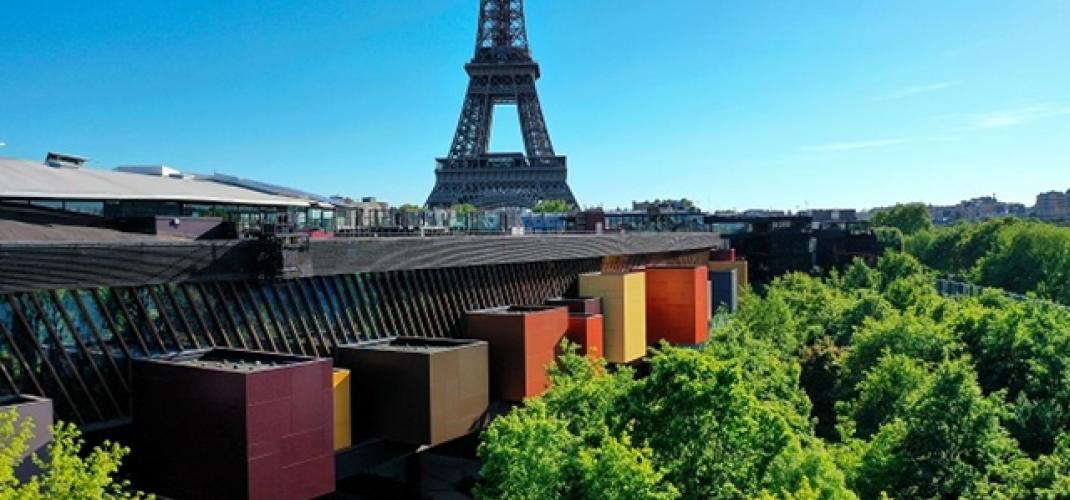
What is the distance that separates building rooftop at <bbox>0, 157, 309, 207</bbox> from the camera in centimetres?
3225

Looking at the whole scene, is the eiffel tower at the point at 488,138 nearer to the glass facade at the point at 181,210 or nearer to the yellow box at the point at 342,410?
the glass facade at the point at 181,210

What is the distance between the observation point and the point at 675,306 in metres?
44.2

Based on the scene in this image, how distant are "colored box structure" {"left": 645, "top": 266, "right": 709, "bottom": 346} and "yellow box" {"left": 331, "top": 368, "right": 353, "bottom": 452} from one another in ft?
72.5

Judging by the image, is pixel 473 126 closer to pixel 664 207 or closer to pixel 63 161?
Result: pixel 664 207

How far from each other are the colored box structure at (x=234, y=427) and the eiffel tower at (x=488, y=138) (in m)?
90.5

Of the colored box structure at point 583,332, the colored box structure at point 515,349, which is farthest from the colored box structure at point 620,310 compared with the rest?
the colored box structure at point 515,349

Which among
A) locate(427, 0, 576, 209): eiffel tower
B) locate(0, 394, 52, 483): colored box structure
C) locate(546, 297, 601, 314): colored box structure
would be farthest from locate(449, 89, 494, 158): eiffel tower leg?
locate(0, 394, 52, 483): colored box structure

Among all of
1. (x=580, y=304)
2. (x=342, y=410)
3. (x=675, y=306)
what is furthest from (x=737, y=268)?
(x=342, y=410)

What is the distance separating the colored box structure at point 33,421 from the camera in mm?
17875

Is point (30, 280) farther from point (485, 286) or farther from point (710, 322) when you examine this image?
point (710, 322)

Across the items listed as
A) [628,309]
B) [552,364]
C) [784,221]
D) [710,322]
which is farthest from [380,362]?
[784,221]

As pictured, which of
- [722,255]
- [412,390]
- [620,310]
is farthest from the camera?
[722,255]

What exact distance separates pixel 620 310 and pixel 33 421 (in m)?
27.0

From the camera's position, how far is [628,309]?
133 ft
